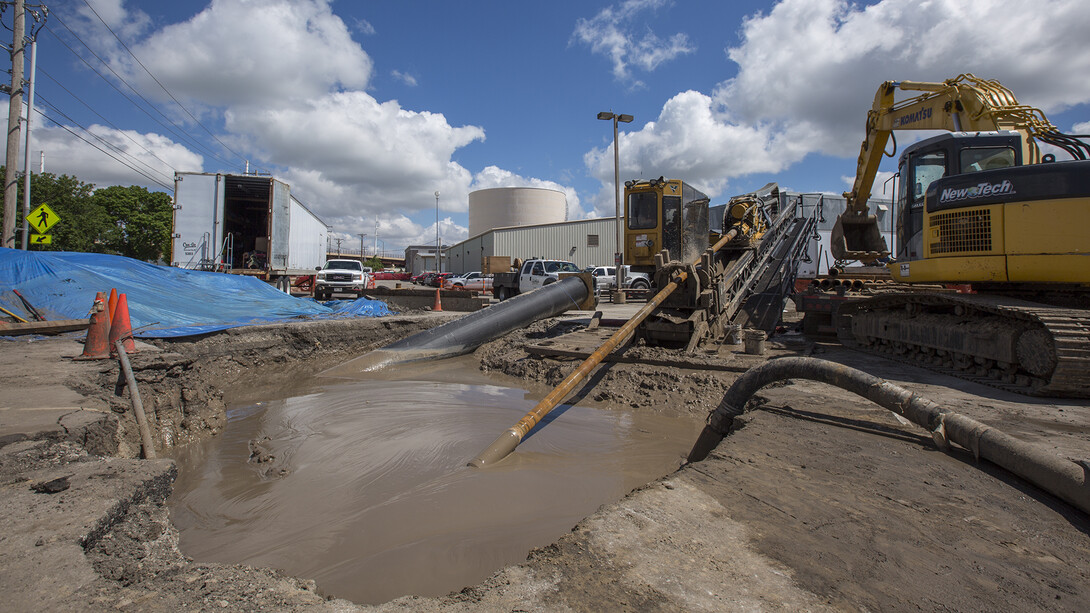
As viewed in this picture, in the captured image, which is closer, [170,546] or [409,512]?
[170,546]

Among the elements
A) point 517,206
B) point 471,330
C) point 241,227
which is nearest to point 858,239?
point 471,330

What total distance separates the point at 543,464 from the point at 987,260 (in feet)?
16.6

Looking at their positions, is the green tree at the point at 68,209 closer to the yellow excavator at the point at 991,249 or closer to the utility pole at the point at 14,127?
the utility pole at the point at 14,127

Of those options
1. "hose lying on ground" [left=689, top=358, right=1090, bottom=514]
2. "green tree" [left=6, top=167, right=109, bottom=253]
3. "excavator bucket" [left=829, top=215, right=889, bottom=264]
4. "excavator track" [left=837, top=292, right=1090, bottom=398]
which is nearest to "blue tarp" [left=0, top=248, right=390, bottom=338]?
"hose lying on ground" [left=689, top=358, right=1090, bottom=514]

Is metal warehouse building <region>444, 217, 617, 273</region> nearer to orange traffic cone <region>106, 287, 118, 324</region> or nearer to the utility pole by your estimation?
the utility pole

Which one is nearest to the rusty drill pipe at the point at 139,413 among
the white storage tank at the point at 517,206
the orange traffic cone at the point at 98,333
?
the orange traffic cone at the point at 98,333

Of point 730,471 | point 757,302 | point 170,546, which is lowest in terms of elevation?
point 170,546

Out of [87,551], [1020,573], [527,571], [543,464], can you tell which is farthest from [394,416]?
[1020,573]

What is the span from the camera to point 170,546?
2.44 metres

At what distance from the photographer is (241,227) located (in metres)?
18.8

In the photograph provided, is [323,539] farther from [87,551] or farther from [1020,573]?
[1020,573]

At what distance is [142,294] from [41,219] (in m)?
6.95

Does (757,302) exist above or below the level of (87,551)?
above

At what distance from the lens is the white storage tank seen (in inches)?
2233
